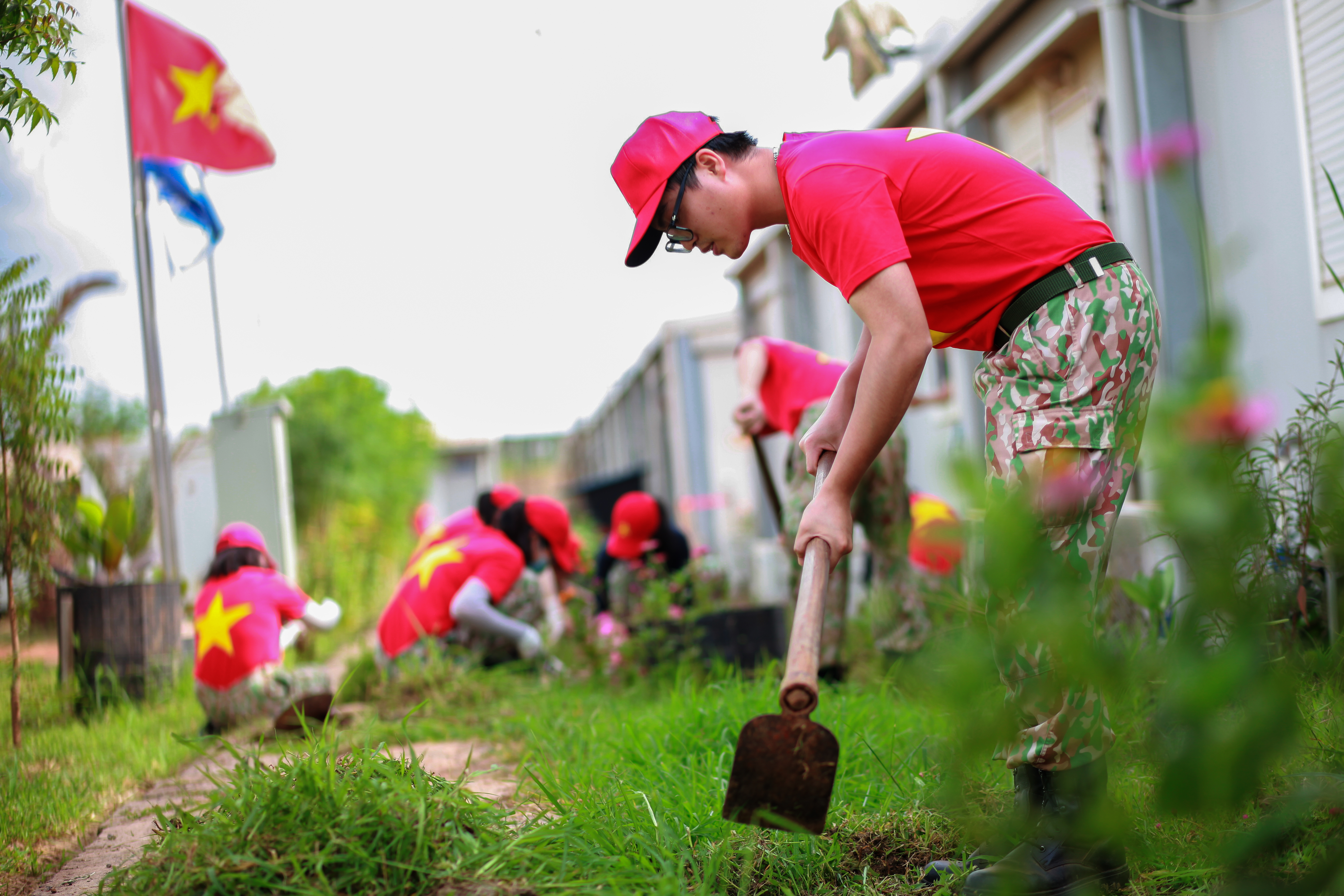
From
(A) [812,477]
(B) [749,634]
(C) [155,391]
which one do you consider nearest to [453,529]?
(C) [155,391]

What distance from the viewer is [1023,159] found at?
5.07 meters

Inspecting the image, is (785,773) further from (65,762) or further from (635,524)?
(635,524)

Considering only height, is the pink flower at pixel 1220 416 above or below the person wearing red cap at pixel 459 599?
above

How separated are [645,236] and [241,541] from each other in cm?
299

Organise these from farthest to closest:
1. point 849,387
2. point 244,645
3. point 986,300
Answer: point 244,645
point 849,387
point 986,300

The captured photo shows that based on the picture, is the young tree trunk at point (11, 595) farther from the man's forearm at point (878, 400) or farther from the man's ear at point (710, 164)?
the man's forearm at point (878, 400)

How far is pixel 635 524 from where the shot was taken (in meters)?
5.65

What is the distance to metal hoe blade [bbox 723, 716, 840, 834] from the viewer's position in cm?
146

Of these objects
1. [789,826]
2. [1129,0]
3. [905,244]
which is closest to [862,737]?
[789,826]

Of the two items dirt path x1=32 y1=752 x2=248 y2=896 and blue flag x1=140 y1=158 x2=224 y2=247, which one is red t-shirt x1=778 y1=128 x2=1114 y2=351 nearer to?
dirt path x1=32 y1=752 x2=248 y2=896

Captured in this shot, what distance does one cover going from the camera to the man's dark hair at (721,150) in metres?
1.78

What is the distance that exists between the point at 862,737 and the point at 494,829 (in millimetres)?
947

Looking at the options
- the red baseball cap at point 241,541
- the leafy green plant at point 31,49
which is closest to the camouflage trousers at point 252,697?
the red baseball cap at point 241,541

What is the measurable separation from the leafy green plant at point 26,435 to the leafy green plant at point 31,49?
1.58 feet
